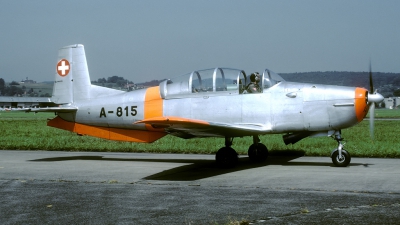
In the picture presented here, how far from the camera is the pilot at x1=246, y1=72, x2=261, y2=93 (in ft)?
42.8

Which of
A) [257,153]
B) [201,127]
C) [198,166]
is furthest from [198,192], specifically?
[257,153]

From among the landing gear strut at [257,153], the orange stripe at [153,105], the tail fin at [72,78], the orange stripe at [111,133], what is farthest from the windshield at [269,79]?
the tail fin at [72,78]

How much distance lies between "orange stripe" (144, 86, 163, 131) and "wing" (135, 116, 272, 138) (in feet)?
4.39

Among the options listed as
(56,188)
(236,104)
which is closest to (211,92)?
(236,104)

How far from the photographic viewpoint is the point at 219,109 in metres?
13.2

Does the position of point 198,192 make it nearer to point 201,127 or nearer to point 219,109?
point 201,127

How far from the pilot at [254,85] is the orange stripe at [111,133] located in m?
2.69

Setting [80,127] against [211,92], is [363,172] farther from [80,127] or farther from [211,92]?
[80,127]

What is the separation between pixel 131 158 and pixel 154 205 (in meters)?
7.69

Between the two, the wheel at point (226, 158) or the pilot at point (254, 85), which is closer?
the wheel at point (226, 158)

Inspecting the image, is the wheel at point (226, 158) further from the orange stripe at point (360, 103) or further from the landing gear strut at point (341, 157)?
the orange stripe at point (360, 103)

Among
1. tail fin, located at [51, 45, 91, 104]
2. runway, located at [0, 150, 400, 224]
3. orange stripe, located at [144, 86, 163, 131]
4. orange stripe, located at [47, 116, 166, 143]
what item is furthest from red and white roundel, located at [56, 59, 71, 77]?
orange stripe, located at [144, 86, 163, 131]

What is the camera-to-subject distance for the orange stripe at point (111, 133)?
47.1ft

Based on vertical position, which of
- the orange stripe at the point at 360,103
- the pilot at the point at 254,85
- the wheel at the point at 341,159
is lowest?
the wheel at the point at 341,159
